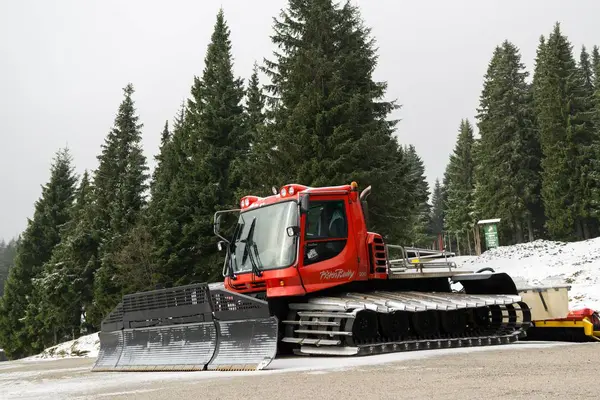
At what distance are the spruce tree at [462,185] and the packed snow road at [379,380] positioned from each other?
66498mm

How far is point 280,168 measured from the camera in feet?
84.8

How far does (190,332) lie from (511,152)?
50504mm

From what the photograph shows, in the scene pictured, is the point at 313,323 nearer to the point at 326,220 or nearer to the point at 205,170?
the point at 326,220

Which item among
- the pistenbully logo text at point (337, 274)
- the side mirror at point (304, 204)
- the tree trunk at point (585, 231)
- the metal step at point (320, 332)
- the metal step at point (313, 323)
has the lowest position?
the metal step at point (320, 332)

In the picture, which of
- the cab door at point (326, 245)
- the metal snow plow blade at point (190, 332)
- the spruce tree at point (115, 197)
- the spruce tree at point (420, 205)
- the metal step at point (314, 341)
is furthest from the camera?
the spruce tree at point (115, 197)

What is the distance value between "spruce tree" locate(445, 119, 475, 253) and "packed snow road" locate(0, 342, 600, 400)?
66.5 m

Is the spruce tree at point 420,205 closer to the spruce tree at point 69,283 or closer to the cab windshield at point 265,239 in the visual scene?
the cab windshield at point 265,239

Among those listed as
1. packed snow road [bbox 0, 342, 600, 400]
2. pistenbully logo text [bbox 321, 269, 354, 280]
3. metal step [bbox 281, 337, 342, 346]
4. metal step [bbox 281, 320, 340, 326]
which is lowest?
packed snow road [bbox 0, 342, 600, 400]

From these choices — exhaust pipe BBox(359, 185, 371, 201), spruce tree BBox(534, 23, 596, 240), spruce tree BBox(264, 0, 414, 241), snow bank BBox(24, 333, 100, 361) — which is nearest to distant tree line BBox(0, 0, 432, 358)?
spruce tree BBox(264, 0, 414, 241)

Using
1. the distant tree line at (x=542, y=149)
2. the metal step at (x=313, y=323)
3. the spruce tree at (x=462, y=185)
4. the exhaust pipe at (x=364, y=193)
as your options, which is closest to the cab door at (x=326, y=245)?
the exhaust pipe at (x=364, y=193)

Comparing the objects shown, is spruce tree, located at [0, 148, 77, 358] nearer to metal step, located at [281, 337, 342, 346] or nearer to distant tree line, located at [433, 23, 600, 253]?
distant tree line, located at [433, 23, 600, 253]

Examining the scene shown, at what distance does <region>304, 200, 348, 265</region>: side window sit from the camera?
11242mm

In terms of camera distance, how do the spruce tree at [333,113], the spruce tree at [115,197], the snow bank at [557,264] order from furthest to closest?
the spruce tree at [115,197]
the spruce tree at [333,113]
the snow bank at [557,264]

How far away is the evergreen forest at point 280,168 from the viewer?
2567 cm
